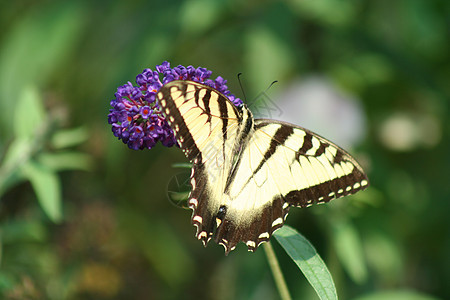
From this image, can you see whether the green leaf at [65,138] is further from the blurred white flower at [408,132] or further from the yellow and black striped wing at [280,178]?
the blurred white flower at [408,132]

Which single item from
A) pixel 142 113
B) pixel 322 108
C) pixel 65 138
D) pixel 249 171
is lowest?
pixel 249 171

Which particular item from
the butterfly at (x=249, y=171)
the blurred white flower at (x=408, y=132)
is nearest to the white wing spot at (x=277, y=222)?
the butterfly at (x=249, y=171)

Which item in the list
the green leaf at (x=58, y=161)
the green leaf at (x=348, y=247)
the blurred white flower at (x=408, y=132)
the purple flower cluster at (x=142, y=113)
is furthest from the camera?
the blurred white flower at (x=408, y=132)

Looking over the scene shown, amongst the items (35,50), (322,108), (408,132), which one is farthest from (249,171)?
(35,50)

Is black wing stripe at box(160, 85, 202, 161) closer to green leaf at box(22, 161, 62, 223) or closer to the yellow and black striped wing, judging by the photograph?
the yellow and black striped wing

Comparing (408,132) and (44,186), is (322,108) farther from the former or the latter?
(44,186)

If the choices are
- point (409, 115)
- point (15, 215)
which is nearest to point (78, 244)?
point (15, 215)
